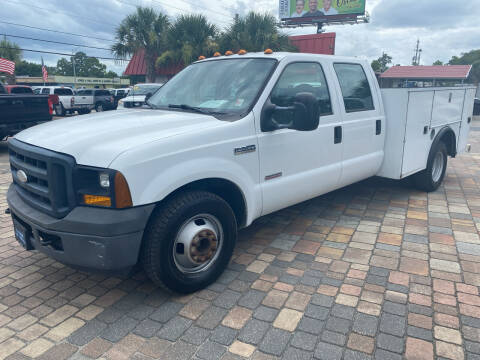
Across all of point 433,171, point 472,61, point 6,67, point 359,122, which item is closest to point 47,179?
point 359,122

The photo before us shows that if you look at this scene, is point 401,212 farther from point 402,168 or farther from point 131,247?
point 131,247

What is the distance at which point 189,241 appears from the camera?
296cm

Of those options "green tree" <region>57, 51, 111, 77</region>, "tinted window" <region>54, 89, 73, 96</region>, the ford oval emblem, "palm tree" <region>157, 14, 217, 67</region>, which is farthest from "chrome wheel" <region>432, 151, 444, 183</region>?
"green tree" <region>57, 51, 111, 77</region>

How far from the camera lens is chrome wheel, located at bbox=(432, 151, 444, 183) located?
6.11 m

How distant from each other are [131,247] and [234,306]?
0.93 m

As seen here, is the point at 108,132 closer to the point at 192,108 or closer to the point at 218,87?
the point at 192,108

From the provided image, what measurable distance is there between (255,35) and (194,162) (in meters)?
21.3

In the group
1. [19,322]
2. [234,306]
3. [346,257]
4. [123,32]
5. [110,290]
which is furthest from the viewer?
[123,32]

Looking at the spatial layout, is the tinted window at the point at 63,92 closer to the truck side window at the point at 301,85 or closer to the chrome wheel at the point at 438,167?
the chrome wheel at the point at 438,167

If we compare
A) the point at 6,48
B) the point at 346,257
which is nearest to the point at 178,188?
the point at 346,257

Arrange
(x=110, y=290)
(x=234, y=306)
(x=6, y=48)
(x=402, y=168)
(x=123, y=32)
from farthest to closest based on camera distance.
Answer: (x=6, y=48), (x=123, y=32), (x=402, y=168), (x=110, y=290), (x=234, y=306)

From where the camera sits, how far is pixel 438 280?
3342 mm

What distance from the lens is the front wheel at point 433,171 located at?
18.8ft

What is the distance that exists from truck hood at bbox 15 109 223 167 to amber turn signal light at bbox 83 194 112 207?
0.22 metres
